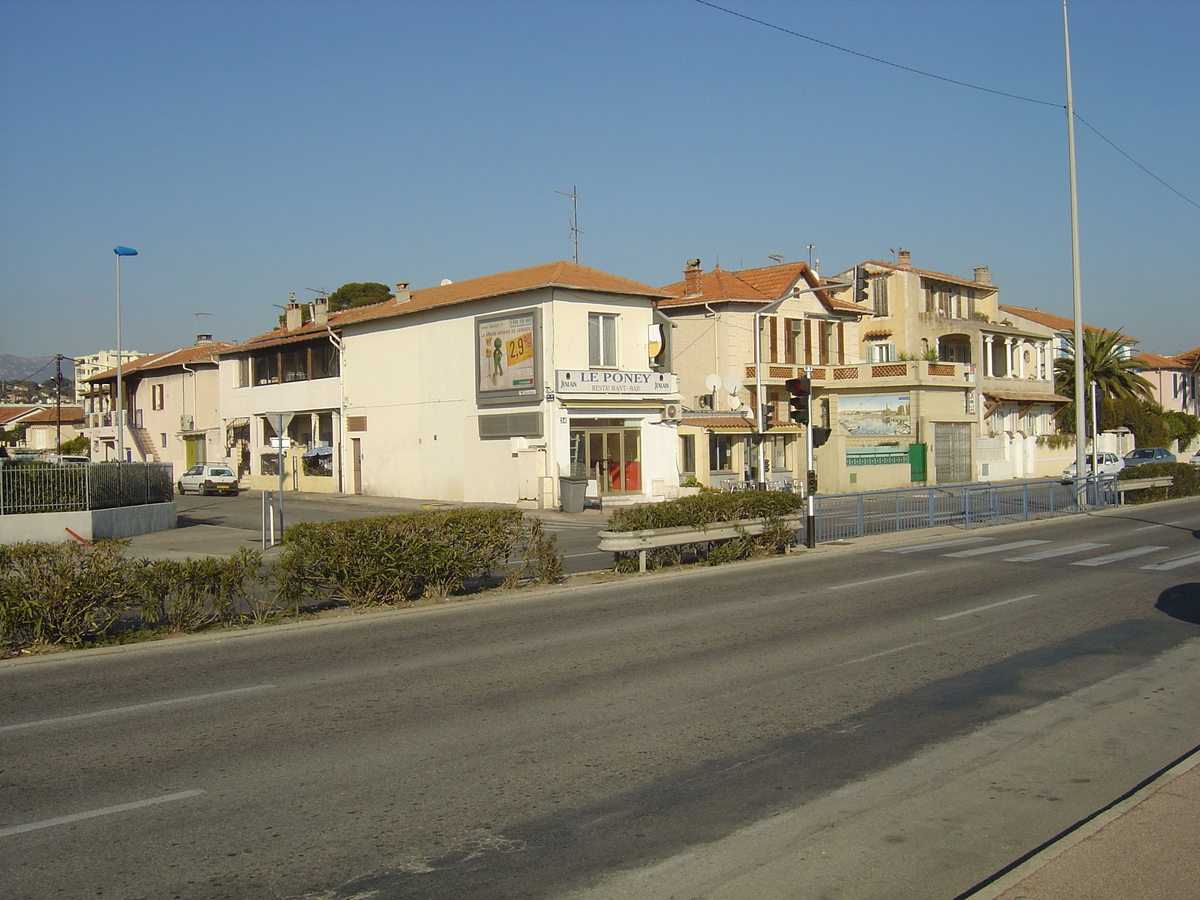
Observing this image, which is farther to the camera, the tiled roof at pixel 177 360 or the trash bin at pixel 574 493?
the tiled roof at pixel 177 360

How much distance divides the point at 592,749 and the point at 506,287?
3214 cm

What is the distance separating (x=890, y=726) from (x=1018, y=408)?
51.6 metres

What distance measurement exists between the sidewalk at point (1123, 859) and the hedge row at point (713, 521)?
11.1m

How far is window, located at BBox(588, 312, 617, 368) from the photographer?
36.8 metres

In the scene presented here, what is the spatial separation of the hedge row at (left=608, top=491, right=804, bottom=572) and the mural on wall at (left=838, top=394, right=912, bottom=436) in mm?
29017

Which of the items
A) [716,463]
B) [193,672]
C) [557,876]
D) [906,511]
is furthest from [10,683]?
[716,463]

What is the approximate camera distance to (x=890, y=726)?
754 centimetres

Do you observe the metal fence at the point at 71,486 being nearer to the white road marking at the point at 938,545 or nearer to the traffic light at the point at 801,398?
the traffic light at the point at 801,398

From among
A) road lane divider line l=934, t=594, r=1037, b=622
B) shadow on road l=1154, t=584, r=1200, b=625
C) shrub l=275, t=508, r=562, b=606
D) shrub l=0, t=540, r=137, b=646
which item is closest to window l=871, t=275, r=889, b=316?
shadow on road l=1154, t=584, r=1200, b=625

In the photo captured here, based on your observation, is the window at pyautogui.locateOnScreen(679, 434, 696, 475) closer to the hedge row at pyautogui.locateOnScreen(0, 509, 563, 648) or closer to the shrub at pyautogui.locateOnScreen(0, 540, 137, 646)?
the hedge row at pyautogui.locateOnScreen(0, 509, 563, 648)

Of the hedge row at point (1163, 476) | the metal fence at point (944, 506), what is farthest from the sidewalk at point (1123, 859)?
the hedge row at point (1163, 476)

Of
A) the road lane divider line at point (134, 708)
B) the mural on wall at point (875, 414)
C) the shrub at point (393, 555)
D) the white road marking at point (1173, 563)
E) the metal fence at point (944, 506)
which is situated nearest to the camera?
the road lane divider line at point (134, 708)

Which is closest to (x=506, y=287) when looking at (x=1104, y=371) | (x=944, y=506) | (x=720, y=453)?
(x=720, y=453)

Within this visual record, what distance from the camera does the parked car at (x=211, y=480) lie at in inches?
1838
